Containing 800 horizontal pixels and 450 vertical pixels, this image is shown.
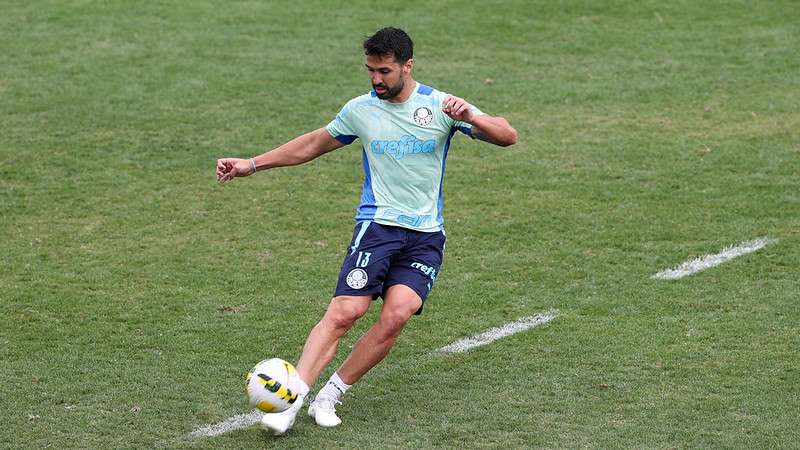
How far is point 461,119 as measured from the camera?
714 cm

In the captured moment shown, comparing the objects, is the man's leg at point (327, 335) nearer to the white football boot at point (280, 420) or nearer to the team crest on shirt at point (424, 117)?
the white football boot at point (280, 420)

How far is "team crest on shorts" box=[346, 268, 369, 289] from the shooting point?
23.9ft

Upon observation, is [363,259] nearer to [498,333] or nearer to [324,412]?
[324,412]

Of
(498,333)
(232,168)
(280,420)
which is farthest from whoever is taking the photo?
(498,333)

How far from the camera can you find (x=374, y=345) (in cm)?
732

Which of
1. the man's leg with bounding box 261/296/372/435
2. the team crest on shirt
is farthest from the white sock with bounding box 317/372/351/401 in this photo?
the team crest on shirt

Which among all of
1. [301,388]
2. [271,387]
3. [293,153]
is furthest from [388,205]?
[271,387]

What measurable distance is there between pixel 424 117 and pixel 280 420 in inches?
74.8

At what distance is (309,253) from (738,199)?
3909 mm

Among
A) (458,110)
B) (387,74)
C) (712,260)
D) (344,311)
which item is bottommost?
(712,260)

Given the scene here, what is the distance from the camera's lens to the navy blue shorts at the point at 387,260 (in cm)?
730

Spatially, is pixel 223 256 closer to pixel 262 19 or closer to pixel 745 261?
pixel 745 261

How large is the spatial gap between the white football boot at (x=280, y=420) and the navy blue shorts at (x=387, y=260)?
2.42ft

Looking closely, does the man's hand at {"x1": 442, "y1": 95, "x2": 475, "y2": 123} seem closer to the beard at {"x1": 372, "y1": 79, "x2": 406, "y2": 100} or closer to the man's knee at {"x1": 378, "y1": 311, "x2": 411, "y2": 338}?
the beard at {"x1": 372, "y1": 79, "x2": 406, "y2": 100}
